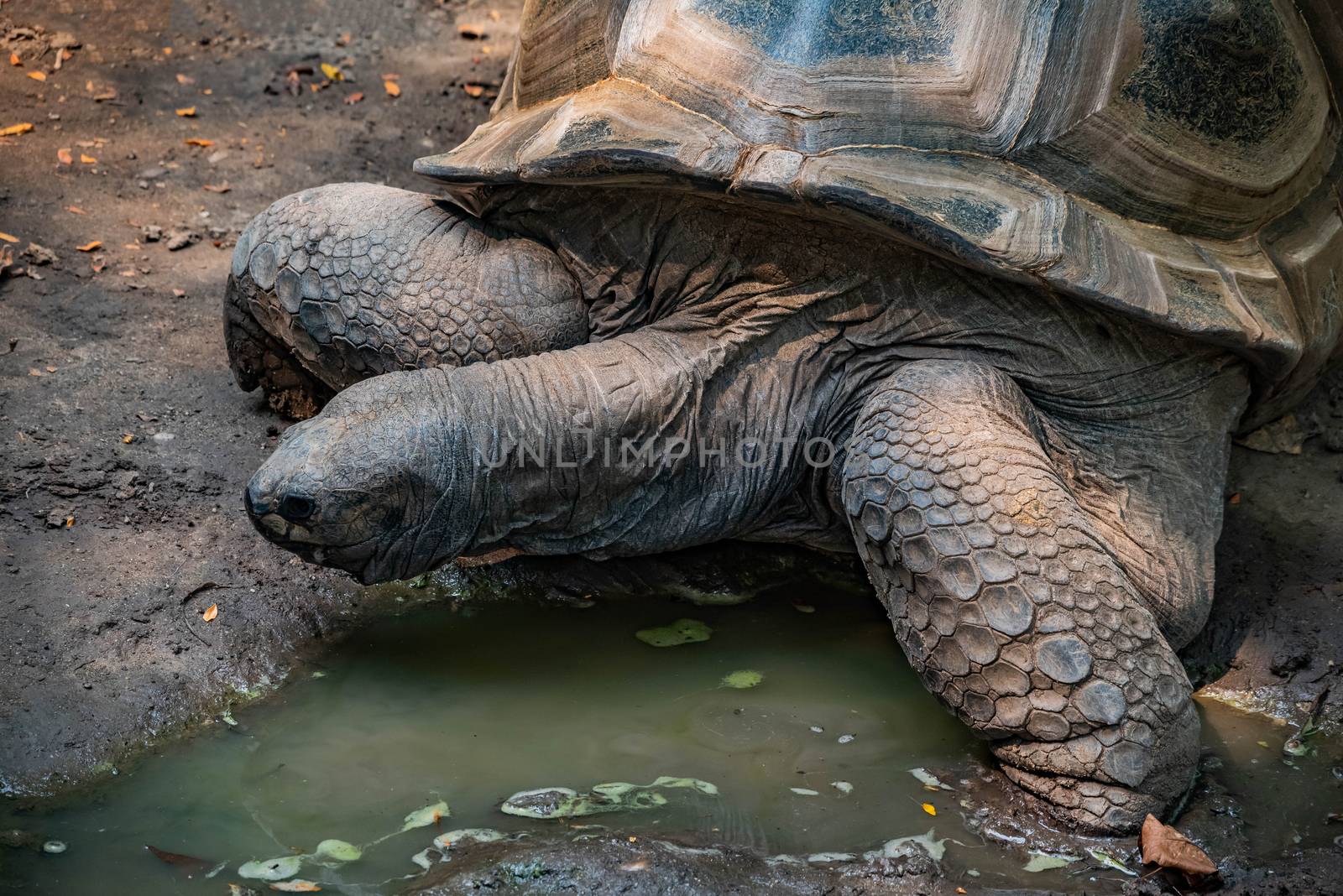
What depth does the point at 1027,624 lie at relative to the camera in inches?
111

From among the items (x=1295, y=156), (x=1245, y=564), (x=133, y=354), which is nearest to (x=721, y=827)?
(x=1245, y=564)

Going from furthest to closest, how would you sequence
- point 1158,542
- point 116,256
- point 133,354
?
point 116,256
point 133,354
point 1158,542

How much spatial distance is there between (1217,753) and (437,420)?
212 centimetres

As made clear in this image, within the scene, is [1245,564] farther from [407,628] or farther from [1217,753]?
[407,628]

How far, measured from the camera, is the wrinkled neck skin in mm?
3225

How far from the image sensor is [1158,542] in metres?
3.31

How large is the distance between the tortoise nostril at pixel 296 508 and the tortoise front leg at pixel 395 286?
2.46 ft

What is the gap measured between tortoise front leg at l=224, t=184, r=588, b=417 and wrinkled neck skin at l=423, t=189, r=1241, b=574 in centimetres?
22

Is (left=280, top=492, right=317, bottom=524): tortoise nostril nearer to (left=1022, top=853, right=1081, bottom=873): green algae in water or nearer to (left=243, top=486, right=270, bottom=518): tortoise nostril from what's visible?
(left=243, top=486, right=270, bottom=518): tortoise nostril

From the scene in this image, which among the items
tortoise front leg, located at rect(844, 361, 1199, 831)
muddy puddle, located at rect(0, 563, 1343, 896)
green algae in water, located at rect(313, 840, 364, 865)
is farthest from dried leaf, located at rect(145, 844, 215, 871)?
tortoise front leg, located at rect(844, 361, 1199, 831)

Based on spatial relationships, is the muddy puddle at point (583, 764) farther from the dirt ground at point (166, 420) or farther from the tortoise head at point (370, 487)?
the tortoise head at point (370, 487)

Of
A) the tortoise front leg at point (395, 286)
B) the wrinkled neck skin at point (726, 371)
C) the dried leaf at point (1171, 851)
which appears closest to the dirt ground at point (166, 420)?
the dried leaf at point (1171, 851)

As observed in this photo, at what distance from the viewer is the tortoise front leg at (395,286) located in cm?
355

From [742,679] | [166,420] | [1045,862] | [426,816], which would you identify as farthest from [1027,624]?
[166,420]
